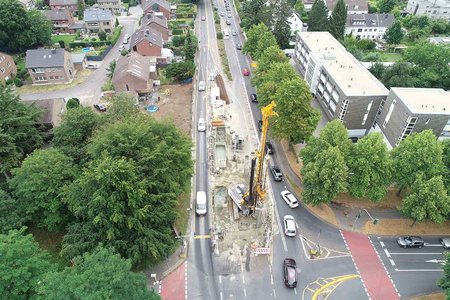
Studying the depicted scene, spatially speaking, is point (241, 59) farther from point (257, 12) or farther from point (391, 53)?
point (391, 53)

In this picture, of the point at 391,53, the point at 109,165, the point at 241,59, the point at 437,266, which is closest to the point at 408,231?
the point at 437,266

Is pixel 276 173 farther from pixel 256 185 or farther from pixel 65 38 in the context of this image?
pixel 65 38

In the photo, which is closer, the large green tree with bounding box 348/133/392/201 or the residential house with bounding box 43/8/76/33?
the large green tree with bounding box 348/133/392/201

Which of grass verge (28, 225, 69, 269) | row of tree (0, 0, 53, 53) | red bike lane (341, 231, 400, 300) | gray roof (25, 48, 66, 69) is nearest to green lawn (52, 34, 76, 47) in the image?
row of tree (0, 0, 53, 53)

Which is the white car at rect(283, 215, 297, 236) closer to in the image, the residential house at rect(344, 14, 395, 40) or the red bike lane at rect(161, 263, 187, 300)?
the red bike lane at rect(161, 263, 187, 300)

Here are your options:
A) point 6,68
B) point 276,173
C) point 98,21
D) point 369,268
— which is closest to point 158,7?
point 98,21

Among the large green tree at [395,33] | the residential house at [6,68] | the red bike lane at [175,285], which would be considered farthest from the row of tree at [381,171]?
the residential house at [6,68]
